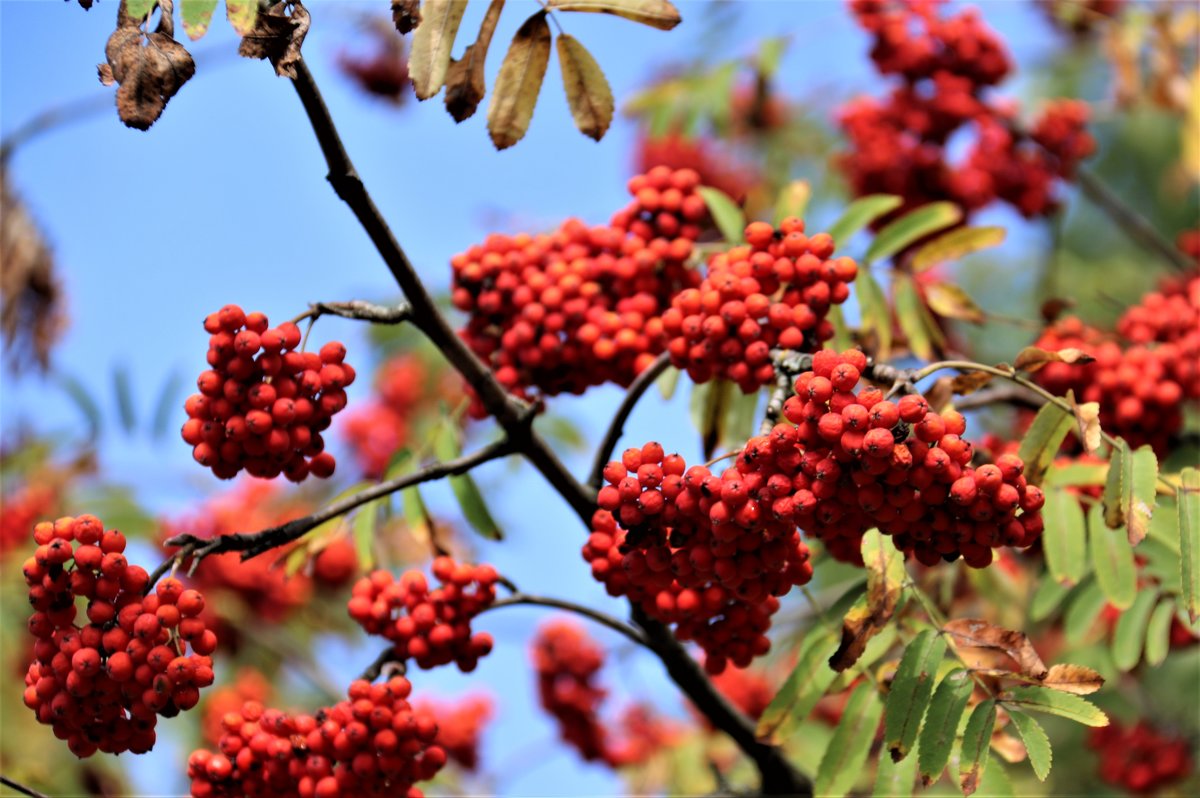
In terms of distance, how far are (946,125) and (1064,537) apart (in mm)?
2590

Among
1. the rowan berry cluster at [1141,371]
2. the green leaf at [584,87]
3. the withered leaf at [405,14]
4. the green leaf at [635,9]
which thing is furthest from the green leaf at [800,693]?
the withered leaf at [405,14]

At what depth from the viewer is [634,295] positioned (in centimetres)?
292

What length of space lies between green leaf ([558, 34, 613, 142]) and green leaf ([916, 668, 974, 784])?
1.24 metres

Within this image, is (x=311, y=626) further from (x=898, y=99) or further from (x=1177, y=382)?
(x=1177, y=382)

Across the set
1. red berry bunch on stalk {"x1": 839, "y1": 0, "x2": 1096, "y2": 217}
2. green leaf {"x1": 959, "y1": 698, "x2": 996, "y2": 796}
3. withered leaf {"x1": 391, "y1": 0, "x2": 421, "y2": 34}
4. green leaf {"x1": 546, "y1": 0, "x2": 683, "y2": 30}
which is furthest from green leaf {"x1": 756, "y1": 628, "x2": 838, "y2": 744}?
red berry bunch on stalk {"x1": 839, "y1": 0, "x2": 1096, "y2": 217}

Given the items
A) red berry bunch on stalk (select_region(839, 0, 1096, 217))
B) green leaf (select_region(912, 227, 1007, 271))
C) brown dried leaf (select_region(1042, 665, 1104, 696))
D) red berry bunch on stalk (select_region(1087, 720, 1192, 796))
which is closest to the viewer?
brown dried leaf (select_region(1042, 665, 1104, 696))

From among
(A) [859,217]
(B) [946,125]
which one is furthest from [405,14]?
(B) [946,125]

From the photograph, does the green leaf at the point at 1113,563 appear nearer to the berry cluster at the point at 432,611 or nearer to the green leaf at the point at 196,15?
the berry cluster at the point at 432,611

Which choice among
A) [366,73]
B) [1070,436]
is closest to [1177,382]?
Answer: [1070,436]

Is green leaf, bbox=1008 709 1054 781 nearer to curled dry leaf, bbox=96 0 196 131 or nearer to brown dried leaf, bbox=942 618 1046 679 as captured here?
brown dried leaf, bbox=942 618 1046 679

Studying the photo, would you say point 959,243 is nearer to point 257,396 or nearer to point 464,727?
point 257,396

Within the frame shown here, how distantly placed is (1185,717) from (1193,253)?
6.00 ft

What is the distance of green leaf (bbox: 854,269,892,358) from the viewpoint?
320 centimetres

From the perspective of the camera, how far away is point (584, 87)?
2.44 m
